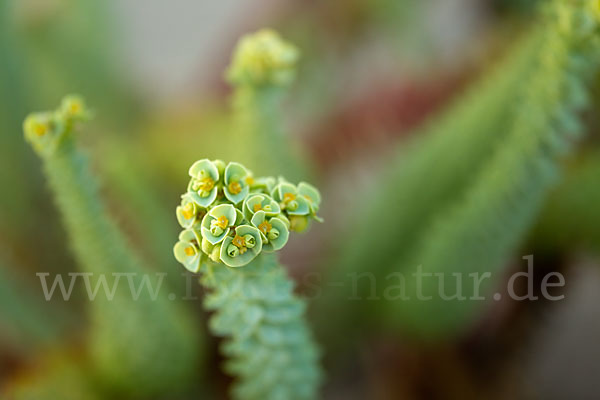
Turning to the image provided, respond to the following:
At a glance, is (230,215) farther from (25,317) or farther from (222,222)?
(25,317)

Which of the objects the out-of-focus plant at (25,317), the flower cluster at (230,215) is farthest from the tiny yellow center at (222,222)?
the out-of-focus plant at (25,317)

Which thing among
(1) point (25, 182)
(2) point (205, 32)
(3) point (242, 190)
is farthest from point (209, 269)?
(2) point (205, 32)

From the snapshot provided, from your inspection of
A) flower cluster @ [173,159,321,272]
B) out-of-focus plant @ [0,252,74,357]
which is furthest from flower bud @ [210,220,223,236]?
out-of-focus plant @ [0,252,74,357]

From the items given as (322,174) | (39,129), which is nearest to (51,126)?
(39,129)

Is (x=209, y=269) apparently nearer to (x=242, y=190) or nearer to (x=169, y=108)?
(x=242, y=190)

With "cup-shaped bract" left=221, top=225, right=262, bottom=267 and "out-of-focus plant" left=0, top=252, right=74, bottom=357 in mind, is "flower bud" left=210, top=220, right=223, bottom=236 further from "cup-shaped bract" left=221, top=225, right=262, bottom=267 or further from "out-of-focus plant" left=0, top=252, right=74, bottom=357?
"out-of-focus plant" left=0, top=252, right=74, bottom=357

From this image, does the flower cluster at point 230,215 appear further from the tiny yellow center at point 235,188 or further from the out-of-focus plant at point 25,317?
the out-of-focus plant at point 25,317
